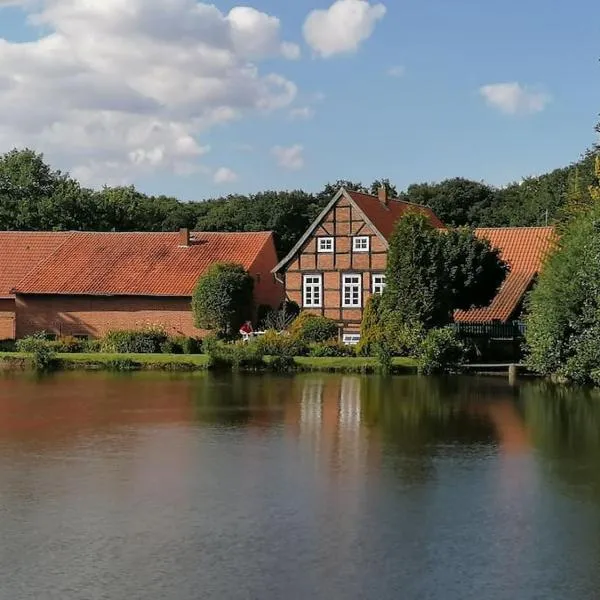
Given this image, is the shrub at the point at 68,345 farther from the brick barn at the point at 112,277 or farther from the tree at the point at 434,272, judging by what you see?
the tree at the point at 434,272

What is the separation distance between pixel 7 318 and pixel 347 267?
46.1 feet

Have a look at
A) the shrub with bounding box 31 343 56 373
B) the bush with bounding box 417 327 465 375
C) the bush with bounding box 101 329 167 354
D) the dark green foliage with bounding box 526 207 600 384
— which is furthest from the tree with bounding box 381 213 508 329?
the shrub with bounding box 31 343 56 373

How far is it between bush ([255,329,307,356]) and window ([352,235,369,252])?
569cm

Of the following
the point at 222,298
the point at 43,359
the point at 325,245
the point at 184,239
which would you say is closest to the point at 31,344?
the point at 43,359

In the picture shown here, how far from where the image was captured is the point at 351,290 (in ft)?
124

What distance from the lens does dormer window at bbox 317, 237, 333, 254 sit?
126 feet

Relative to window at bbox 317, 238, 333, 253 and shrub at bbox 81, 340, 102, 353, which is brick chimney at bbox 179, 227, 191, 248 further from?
shrub at bbox 81, 340, 102, 353

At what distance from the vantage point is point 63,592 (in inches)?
376

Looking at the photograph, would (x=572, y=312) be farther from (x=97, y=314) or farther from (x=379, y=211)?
(x=97, y=314)

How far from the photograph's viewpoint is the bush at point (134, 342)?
35.2 m

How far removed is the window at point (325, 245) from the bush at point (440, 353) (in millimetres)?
8206

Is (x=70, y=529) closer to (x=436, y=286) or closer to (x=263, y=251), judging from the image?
(x=436, y=286)

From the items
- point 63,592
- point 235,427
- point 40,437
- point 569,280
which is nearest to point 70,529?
point 63,592

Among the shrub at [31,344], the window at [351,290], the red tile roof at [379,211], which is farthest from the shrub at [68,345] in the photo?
the red tile roof at [379,211]
